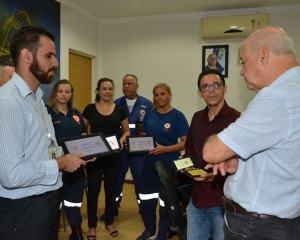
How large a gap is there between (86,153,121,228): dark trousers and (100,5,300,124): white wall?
242 centimetres

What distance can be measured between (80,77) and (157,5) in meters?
1.78

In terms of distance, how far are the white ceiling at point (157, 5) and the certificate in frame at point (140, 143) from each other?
2597 mm

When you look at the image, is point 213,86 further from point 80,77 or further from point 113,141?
point 80,77

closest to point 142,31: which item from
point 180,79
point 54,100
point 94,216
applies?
point 180,79

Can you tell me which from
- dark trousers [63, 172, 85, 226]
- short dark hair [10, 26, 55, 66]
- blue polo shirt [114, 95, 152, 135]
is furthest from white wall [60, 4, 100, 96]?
short dark hair [10, 26, 55, 66]

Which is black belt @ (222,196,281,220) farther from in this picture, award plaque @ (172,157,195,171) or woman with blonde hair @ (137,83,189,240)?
woman with blonde hair @ (137,83,189,240)

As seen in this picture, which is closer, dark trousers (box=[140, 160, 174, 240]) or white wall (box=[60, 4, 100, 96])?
dark trousers (box=[140, 160, 174, 240])

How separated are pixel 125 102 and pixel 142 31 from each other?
2.02m

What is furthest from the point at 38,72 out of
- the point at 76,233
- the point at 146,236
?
the point at 146,236

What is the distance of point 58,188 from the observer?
165 centimetres

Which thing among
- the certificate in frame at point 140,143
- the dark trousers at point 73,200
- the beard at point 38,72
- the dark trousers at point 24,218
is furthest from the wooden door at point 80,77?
the dark trousers at point 24,218

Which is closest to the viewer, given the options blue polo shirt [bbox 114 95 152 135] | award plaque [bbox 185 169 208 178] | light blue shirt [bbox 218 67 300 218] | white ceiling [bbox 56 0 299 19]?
light blue shirt [bbox 218 67 300 218]

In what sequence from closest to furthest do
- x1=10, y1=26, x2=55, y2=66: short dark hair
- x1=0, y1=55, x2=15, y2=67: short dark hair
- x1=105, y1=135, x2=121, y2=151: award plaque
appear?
x1=10, y1=26, x2=55, y2=66: short dark hair < x1=0, y1=55, x2=15, y2=67: short dark hair < x1=105, y1=135, x2=121, y2=151: award plaque

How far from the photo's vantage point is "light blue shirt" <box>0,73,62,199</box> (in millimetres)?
1375
